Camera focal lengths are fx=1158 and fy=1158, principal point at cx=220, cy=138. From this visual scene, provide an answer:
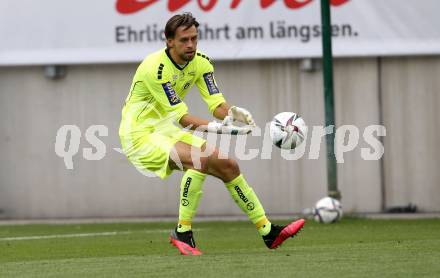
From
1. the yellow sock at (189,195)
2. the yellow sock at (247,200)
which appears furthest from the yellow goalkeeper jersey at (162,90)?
the yellow sock at (247,200)

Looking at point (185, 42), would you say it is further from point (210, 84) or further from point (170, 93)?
point (210, 84)

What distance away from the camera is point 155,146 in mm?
10453

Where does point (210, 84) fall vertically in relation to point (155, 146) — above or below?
above

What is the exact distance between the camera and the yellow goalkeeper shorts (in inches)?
409

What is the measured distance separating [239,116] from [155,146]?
828mm

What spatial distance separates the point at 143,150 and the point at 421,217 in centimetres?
687

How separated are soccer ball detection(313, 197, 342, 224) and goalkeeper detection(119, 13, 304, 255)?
4.91 m

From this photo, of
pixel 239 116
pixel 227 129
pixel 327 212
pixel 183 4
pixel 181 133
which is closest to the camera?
pixel 227 129

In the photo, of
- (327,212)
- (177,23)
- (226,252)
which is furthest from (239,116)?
(327,212)

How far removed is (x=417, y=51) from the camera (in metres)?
16.9

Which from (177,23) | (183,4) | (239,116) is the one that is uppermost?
(183,4)

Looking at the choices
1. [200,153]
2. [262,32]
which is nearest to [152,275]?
[200,153]

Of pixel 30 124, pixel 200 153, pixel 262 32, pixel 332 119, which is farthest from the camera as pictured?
pixel 30 124

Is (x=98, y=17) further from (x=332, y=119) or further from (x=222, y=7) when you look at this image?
(x=332, y=119)
